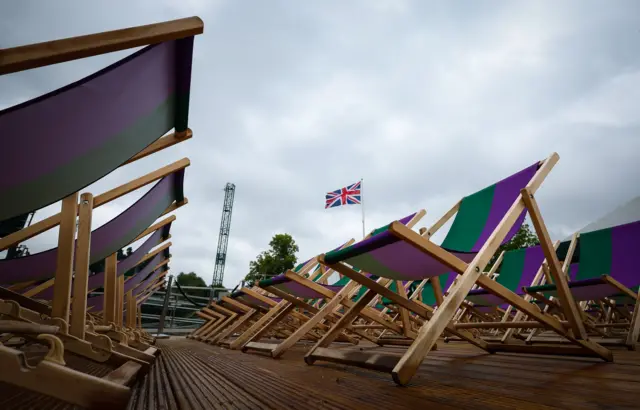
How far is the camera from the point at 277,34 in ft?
41.1

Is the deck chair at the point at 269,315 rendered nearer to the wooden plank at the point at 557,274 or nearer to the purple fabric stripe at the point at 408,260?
the purple fabric stripe at the point at 408,260

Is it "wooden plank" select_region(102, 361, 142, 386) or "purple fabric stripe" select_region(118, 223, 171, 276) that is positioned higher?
"purple fabric stripe" select_region(118, 223, 171, 276)

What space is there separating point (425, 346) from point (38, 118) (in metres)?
1.29

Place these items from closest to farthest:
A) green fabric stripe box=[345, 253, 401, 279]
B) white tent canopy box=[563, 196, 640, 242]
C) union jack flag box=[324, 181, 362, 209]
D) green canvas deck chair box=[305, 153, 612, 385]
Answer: green canvas deck chair box=[305, 153, 612, 385]
green fabric stripe box=[345, 253, 401, 279]
union jack flag box=[324, 181, 362, 209]
white tent canopy box=[563, 196, 640, 242]

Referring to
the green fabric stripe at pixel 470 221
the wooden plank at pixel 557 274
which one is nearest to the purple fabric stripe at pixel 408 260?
the wooden plank at pixel 557 274

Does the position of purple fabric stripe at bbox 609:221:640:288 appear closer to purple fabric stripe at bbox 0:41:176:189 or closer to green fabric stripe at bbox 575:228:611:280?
green fabric stripe at bbox 575:228:611:280

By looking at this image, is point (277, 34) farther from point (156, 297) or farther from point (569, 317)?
point (569, 317)

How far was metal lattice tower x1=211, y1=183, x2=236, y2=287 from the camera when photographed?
128ft

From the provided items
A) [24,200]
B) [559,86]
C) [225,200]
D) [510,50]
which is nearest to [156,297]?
[24,200]

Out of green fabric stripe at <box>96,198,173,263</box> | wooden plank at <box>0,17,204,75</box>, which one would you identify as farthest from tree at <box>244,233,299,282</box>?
wooden plank at <box>0,17,204,75</box>

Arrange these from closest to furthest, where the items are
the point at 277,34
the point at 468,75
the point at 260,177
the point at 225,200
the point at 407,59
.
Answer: the point at 277,34, the point at 407,59, the point at 468,75, the point at 260,177, the point at 225,200

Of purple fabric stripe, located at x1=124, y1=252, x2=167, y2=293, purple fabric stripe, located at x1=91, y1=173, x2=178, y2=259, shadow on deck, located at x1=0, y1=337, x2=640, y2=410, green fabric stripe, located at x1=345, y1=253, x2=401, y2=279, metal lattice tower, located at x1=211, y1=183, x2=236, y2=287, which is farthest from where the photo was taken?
metal lattice tower, located at x1=211, y1=183, x2=236, y2=287

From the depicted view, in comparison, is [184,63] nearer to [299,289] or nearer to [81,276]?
[81,276]

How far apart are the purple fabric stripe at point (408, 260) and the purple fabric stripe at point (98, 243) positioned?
5.25ft
